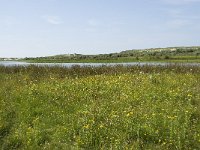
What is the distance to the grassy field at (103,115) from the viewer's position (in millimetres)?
8875

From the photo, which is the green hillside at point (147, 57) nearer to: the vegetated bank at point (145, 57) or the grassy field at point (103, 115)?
the vegetated bank at point (145, 57)

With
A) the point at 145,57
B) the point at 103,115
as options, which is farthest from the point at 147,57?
the point at 103,115

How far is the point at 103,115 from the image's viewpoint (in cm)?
1028

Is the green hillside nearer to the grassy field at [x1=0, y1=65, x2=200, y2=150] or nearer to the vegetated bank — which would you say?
the vegetated bank

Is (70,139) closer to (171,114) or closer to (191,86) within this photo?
(171,114)

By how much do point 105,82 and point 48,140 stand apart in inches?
242

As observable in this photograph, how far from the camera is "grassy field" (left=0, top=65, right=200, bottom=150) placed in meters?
8.88

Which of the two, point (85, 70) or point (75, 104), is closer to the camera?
point (75, 104)

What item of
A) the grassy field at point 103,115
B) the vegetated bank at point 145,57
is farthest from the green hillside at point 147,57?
the grassy field at point 103,115

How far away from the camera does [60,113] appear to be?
11.3 metres

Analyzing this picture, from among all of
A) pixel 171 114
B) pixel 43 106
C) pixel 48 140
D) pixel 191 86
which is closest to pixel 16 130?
pixel 48 140

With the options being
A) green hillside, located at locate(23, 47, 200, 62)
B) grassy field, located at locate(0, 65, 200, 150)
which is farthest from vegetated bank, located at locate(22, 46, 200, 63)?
grassy field, located at locate(0, 65, 200, 150)

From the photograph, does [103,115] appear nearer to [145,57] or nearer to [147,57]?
[147,57]

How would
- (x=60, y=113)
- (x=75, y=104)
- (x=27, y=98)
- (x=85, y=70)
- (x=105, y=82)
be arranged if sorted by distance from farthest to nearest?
(x=85, y=70), (x=105, y=82), (x=27, y=98), (x=75, y=104), (x=60, y=113)
